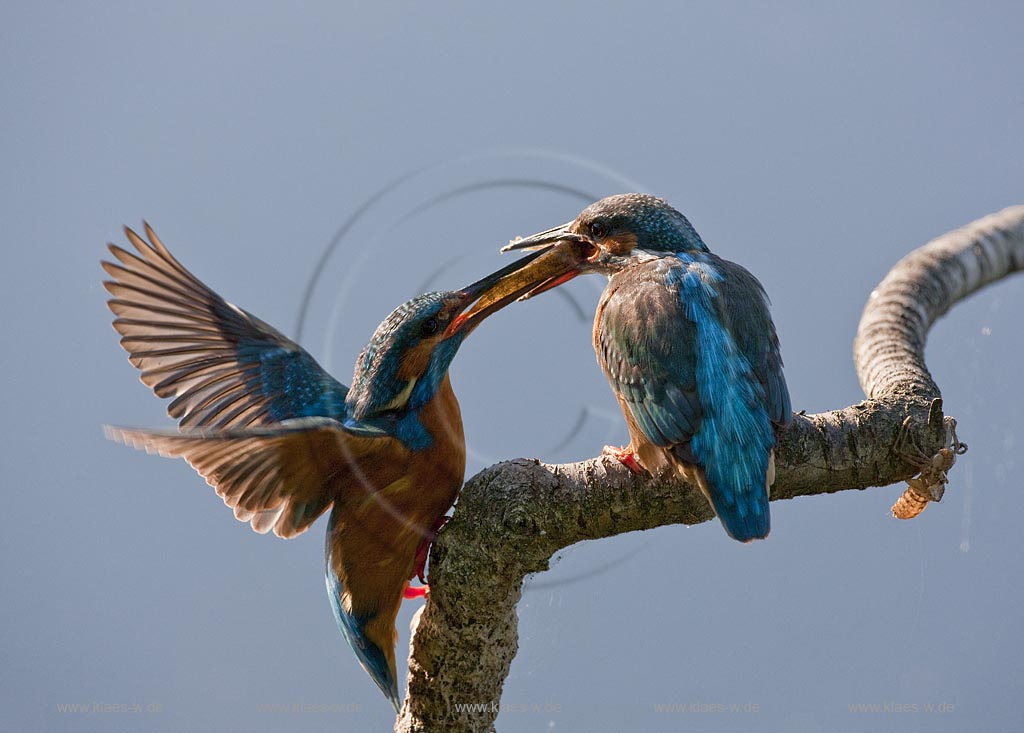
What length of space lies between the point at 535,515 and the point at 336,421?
1.76 ft

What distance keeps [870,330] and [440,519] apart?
1525mm

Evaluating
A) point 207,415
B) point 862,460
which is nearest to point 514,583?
point 862,460

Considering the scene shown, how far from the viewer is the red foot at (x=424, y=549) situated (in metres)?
2.92

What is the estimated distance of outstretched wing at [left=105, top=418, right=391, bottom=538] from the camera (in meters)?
2.54

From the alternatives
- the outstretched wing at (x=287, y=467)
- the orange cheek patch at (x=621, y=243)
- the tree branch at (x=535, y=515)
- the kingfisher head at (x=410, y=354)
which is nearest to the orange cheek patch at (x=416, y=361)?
the kingfisher head at (x=410, y=354)

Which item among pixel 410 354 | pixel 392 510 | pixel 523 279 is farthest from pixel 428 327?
pixel 392 510

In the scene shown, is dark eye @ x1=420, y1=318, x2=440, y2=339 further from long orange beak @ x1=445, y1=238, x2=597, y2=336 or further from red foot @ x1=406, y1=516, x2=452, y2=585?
red foot @ x1=406, y1=516, x2=452, y2=585

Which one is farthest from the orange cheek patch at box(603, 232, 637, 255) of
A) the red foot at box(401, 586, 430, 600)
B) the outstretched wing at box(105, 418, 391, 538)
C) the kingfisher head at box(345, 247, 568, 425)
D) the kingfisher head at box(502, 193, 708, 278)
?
the red foot at box(401, 586, 430, 600)

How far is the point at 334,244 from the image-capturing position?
2633mm

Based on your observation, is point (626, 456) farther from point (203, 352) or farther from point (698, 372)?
point (203, 352)

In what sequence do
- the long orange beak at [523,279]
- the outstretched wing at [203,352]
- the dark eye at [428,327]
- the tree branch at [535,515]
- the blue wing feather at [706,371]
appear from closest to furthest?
the blue wing feather at [706,371], the tree branch at [535,515], the dark eye at [428,327], the long orange beak at [523,279], the outstretched wing at [203,352]

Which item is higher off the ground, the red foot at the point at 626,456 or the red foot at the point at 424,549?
the red foot at the point at 626,456

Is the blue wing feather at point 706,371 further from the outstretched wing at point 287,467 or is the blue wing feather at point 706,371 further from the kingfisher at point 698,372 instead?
the outstretched wing at point 287,467

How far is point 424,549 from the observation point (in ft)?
9.75
